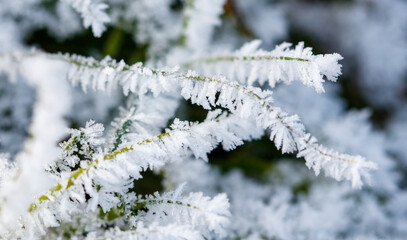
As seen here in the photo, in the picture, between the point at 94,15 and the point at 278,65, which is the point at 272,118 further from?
the point at 94,15

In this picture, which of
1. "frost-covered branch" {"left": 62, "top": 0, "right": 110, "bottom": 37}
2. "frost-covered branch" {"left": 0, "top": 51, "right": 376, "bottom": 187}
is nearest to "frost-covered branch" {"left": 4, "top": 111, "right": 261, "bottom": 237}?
"frost-covered branch" {"left": 0, "top": 51, "right": 376, "bottom": 187}

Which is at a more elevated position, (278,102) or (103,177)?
(278,102)

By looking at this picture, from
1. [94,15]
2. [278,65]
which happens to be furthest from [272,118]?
→ [94,15]

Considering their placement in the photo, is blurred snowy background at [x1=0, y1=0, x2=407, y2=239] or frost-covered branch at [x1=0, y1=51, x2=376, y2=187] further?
blurred snowy background at [x1=0, y1=0, x2=407, y2=239]

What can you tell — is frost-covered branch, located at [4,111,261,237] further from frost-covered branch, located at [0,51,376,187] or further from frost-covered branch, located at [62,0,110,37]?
frost-covered branch, located at [62,0,110,37]

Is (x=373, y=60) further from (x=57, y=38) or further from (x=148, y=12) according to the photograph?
(x=57, y=38)

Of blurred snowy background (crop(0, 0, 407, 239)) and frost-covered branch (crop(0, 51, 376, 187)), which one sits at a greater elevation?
blurred snowy background (crop(0, 0, 407, 239))

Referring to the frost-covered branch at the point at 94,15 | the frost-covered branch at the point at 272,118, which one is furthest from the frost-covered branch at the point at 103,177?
the frost-covered branch at the point at 94,15

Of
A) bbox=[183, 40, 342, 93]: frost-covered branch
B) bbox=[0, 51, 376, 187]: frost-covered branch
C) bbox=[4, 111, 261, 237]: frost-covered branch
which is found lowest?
bbox=[4, 111, 261, 237]: frost-covered branch

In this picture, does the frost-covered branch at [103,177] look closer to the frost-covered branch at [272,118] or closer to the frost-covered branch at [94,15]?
the frost-covered branch at [272,118]

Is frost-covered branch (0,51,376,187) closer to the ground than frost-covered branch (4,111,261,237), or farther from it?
farther from it

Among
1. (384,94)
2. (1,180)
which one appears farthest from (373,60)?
(1,180)
